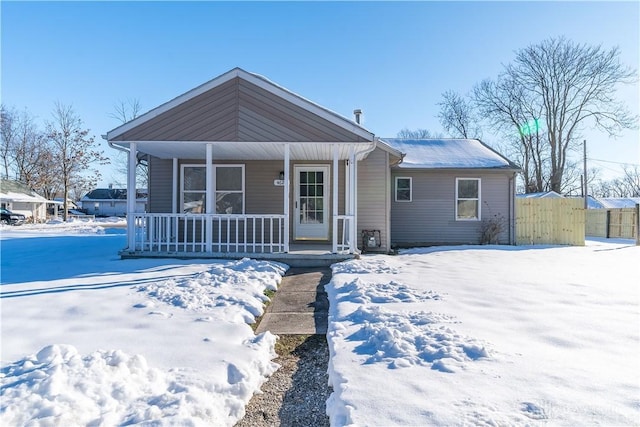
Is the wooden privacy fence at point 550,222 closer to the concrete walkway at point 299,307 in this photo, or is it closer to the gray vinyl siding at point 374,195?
the gray vinyl siding at point 374,195

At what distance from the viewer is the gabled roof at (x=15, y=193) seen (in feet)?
96.5

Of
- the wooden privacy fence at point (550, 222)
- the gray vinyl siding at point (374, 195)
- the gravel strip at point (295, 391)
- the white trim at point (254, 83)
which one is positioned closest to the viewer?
the gravel strip at point (295, 391)

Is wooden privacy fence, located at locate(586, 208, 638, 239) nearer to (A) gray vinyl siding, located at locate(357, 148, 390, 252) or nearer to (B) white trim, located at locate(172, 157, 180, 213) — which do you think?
(A) gray vinyl siding, located at locate(357, 148, 390, 252)

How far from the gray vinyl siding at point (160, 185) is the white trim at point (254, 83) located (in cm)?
239

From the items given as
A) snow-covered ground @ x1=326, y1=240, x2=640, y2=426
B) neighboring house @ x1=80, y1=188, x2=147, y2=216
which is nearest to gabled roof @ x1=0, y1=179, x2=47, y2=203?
neighboring house @ x1=80, y1=188, x2=147, y2=216

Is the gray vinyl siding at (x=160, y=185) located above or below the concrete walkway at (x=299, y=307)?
above

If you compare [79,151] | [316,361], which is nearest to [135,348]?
[316,361]

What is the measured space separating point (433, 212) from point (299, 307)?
834cm

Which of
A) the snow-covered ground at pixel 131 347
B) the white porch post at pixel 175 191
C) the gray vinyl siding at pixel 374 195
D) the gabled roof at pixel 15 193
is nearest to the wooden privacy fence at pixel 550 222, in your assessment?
the gray vinyl siding at pixel 374 195

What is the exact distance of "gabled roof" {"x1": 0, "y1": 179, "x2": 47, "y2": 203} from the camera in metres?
29.4

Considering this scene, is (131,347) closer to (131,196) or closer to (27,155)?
(131,196)

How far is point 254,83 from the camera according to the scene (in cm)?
773

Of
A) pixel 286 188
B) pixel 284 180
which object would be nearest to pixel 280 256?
pixel 286 188

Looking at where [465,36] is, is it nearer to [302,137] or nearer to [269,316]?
[302,137]
